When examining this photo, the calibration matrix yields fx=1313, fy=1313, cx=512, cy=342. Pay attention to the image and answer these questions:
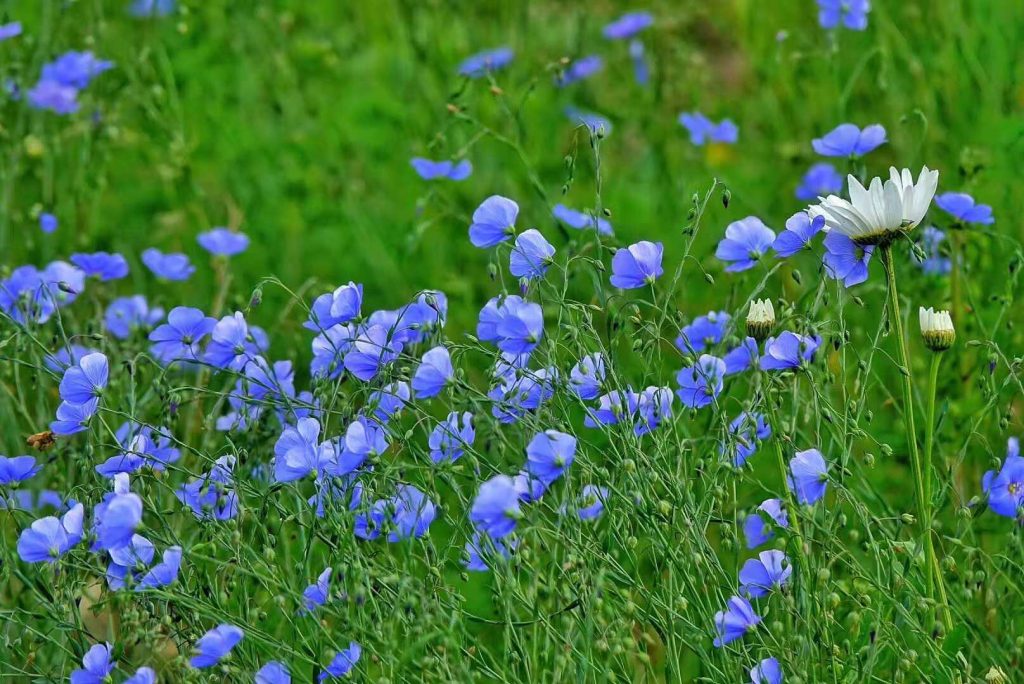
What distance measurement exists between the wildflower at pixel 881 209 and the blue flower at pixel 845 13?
132 centimetres

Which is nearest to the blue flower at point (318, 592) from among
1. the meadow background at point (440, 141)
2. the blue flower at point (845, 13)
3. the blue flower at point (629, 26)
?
the meadow background at point (440, 141)

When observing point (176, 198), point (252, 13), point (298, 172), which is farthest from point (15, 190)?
point (252, 13)

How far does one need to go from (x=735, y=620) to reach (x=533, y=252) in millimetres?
485

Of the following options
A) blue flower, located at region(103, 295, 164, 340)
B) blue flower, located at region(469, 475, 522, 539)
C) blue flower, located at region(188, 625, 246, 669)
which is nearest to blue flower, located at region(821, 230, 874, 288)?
blue flower, located at region(469, 475, 522, 539)

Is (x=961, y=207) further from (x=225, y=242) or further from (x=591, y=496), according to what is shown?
(x=225, y=242)

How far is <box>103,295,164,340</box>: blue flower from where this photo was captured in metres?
2.29

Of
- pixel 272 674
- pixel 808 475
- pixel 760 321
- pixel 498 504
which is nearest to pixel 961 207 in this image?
pixel 760 321

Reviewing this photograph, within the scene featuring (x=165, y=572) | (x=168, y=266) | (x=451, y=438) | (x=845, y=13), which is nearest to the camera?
(x=165, y=572)

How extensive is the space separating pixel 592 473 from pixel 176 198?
1.95 meters

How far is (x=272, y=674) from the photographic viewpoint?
4.66 ft

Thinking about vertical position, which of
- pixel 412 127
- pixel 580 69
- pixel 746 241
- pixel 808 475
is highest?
pixel 580 69

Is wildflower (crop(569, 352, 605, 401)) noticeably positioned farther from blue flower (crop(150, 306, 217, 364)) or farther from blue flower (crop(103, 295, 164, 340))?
blue flower (crop(103, 295, 164, 340))

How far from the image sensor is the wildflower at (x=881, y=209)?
152 cm

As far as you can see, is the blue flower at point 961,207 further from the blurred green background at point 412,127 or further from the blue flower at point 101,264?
the blue flower at point 101,264
